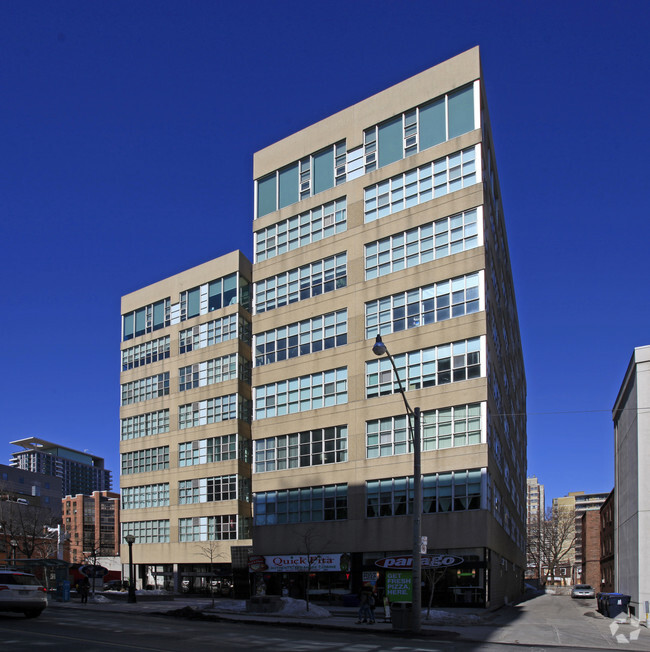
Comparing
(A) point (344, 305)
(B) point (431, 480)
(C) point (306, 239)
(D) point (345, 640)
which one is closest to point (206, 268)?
(C) point (306, 239)

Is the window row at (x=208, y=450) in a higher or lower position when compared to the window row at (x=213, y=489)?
higher

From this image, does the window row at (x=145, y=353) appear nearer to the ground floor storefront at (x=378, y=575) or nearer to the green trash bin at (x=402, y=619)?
the ground floor storefront at (x=378, y=575)

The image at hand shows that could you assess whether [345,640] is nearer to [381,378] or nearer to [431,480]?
[431,480]

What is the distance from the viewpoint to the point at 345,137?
1927 inches

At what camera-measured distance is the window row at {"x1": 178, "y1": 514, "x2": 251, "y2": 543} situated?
59.2 m

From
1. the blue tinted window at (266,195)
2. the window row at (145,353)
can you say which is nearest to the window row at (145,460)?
the window row at (145,353)

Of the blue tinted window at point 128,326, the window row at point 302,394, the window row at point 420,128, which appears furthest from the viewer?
the blue tinted window at point 128,326

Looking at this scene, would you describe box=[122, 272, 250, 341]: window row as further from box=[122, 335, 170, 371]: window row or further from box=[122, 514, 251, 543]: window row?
box=[122, 514, 251, 543]: window row

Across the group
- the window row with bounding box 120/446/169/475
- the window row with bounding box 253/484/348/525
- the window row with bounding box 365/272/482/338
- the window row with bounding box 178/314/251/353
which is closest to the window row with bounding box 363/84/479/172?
the window row with bounding box 365/272/482/338

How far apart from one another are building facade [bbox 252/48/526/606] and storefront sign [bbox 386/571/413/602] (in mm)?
12983

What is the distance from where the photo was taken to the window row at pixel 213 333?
61.4 meters

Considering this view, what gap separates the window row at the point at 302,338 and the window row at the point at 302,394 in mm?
1747

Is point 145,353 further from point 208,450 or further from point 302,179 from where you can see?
point 302,179

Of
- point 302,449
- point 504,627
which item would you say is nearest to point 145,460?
point 302,449
